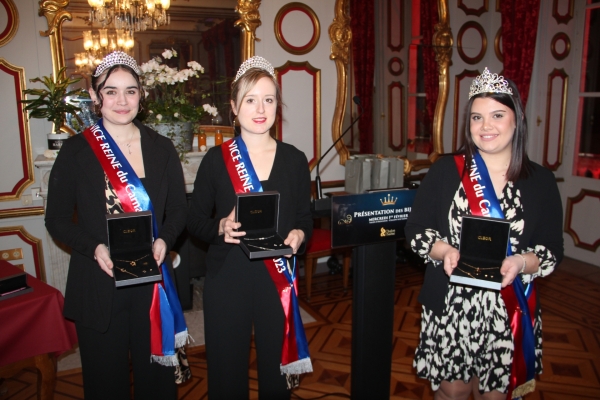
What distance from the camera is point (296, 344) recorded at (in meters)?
1.53

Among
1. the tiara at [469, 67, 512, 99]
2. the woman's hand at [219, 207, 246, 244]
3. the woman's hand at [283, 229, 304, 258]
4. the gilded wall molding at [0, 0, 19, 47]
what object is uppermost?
Result: the gilded wall molding at [0, 0, 19, 47]

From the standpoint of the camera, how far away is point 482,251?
4.31 feet

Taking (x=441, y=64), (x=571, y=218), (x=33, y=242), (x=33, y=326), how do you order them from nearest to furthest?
(x=33, y=326) → (x=33, y=242) → (x=441, y=64) → (x=571, y=218)

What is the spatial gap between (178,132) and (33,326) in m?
1.54

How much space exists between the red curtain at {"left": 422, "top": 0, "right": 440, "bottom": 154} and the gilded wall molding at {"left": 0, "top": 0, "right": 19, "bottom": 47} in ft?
10.1

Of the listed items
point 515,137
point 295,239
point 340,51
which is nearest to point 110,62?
point 295,239

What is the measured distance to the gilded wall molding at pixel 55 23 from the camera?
2850 millimetres

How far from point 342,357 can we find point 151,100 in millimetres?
1979

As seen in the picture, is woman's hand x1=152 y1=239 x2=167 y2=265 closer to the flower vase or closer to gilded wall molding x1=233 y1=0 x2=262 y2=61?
the flower vase

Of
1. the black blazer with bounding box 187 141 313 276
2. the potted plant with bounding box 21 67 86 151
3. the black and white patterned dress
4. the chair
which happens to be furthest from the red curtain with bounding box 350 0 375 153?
the black and white patterned dress

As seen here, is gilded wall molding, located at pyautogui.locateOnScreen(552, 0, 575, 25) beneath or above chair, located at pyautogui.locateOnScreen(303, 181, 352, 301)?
above

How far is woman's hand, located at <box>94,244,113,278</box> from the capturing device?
1.34 metres

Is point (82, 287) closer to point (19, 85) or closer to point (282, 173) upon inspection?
point (282, 173)

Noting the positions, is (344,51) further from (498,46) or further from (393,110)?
(498,46)
